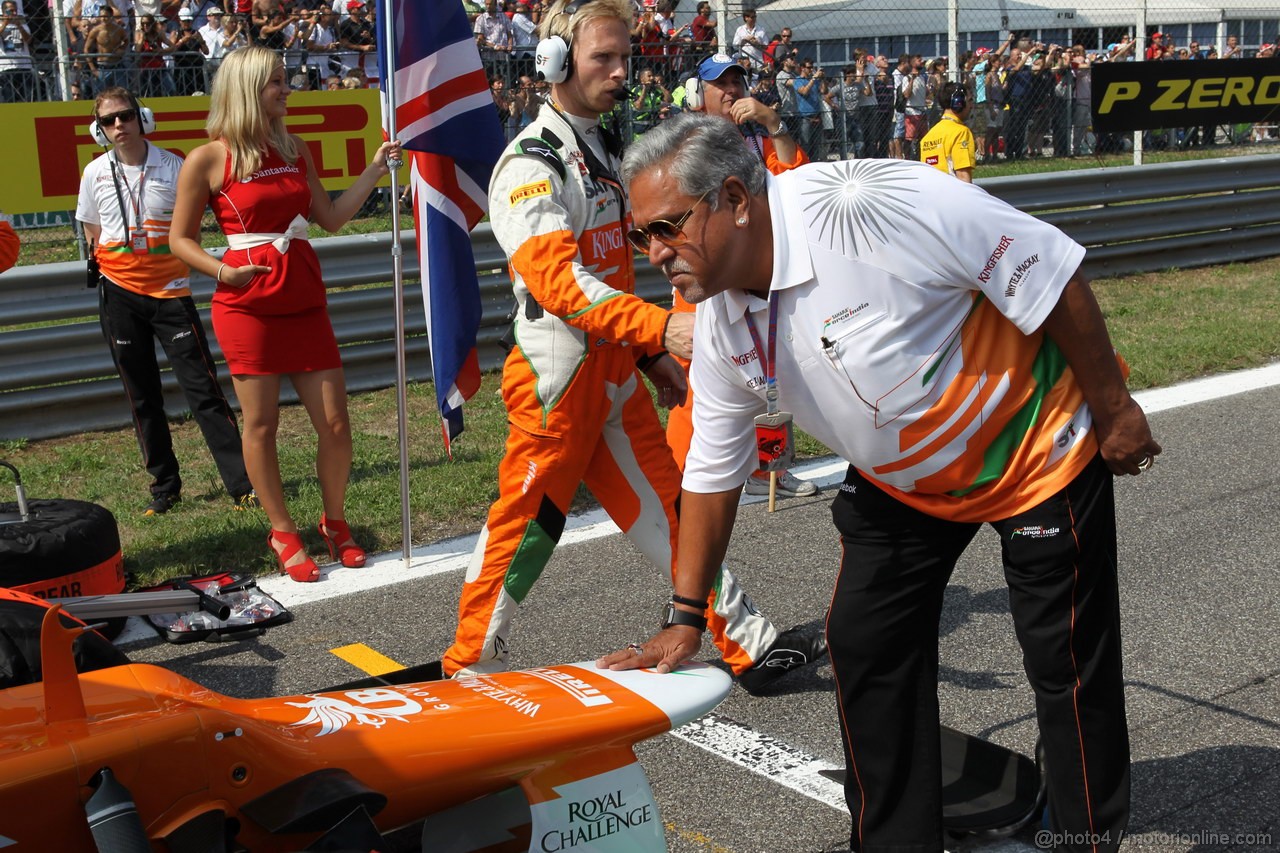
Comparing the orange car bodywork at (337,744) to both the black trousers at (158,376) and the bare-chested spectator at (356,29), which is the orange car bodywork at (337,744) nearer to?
the black trousers at (158,376)

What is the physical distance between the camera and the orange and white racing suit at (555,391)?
378cm

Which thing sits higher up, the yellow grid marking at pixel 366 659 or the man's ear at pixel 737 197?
the man's ear at pixel 737 197

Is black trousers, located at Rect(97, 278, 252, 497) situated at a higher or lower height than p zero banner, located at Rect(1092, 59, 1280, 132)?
lower

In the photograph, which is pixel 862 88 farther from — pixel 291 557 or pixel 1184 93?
pixel 291 557

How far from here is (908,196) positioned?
2.55 meters

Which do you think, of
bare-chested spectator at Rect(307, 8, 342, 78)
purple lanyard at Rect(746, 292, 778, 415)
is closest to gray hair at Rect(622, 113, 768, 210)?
purple lanyard at Rect(746, 292, 778, 415)

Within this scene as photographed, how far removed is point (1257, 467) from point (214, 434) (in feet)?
16.4

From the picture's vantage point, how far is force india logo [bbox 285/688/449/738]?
2457mm

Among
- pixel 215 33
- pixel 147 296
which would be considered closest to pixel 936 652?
pixel 147 296

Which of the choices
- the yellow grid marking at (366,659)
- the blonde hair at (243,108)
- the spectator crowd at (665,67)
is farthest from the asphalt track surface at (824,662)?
the spectator crowd at (665,67)

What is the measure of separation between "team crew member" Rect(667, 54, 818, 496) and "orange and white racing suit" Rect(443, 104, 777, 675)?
1847mm

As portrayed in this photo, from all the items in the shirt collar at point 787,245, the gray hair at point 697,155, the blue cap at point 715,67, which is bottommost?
the shirt collar at point 787,245

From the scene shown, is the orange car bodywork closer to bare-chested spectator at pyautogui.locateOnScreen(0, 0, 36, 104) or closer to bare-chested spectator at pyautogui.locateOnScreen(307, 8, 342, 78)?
bare-chested spectator at pyautogui.locateOnScreen(0, 0, 36, 104)

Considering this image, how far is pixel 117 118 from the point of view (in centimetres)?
645
